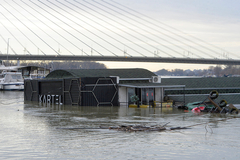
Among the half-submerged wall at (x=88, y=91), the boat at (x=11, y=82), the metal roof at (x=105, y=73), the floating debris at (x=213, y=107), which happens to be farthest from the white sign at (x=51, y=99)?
the boat at (x=11, y=82)

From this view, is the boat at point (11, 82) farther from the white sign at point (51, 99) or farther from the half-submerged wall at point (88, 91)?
the half-submerged wall at point (88, 91)

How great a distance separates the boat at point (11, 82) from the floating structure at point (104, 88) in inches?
1369

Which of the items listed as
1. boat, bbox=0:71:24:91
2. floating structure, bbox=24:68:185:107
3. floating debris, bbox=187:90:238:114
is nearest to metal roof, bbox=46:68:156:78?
floating structure, bbox=24:68:185:107

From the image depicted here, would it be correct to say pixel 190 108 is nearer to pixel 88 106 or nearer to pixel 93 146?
pixel 88 106

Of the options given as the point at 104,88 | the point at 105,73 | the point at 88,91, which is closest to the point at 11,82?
the point at 105,73

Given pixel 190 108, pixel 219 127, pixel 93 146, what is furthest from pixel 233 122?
pixel 93 146

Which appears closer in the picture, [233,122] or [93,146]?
[93,146]

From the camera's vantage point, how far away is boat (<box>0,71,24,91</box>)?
67.1 metres

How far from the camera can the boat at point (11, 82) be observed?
67.1m

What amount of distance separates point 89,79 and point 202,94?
12.4 m

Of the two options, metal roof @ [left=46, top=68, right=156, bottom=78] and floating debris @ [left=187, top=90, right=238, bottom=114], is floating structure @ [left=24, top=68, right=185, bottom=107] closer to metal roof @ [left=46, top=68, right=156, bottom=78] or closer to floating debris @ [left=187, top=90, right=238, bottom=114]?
metal roof @ [left=46, top=68, right=156, bottom=78]

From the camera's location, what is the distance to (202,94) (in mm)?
34281

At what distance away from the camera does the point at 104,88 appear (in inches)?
1174

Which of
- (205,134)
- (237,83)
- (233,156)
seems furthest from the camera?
(237,83)
